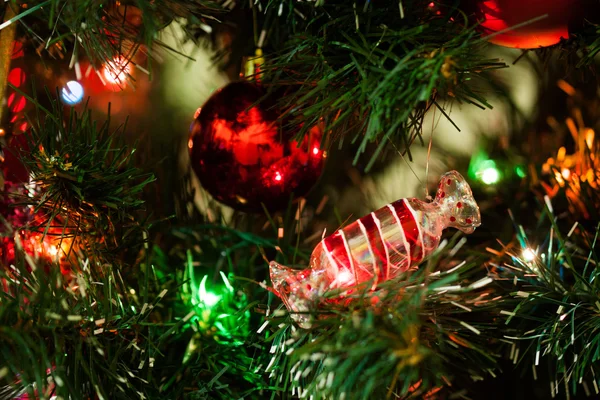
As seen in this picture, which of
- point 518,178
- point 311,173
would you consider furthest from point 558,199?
point 311,173

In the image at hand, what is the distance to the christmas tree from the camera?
365mm

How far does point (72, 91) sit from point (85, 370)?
334 mm

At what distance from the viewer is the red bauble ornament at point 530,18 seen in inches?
16.9

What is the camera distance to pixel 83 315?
0.41 meters

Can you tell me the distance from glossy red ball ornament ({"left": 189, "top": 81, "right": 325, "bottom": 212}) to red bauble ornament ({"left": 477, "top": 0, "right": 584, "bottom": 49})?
0.59ft

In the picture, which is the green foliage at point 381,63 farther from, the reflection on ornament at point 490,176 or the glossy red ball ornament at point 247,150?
the reflection on ornament at point 490,176

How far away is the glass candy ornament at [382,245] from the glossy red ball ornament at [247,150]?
124 millimetres

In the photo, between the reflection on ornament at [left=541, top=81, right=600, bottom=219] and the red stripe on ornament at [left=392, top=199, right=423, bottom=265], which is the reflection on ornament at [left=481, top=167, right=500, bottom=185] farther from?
the red stripe on ornament at [left=392, top=199, right=423, bottom=265]

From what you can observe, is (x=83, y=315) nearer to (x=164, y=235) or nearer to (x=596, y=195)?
(x=164, y=235)

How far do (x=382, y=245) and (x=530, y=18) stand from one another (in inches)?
8.3

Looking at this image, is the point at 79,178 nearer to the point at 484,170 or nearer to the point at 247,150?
the point at 247,150

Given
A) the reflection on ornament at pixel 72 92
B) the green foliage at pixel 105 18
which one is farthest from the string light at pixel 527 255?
A: the reflection on ornament at pixel 72 92

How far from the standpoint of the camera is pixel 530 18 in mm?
435

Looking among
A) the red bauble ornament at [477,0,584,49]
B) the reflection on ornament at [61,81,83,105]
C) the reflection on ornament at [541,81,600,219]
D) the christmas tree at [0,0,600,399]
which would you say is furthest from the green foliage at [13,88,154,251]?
the reflection on ornament at [541,81,600,219]
